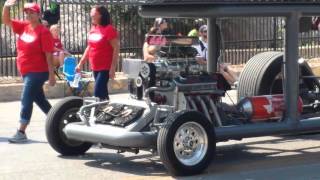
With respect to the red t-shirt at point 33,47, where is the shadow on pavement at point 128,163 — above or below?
below

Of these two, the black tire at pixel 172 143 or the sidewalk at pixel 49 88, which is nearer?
the black tire at pixel 172 143

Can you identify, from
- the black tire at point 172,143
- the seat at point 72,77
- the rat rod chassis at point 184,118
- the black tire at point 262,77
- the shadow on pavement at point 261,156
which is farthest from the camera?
the seat at point 72,77

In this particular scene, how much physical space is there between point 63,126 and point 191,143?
1.83 meters

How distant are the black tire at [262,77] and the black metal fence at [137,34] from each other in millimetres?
5562

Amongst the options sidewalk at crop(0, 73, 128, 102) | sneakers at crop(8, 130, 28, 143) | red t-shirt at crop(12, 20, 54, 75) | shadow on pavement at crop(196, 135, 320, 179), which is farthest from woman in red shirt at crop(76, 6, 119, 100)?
sidewalk at crop(0, 73, 128, 102)

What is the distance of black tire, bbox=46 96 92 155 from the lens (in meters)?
9.19

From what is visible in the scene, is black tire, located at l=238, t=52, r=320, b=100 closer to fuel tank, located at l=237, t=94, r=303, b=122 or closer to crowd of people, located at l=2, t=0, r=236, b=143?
crowd of people, located at l=2, t=0, r=236, b=143

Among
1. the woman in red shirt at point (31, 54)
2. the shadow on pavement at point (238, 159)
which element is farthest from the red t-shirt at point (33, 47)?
the shadow on pavement at point (238, 159)

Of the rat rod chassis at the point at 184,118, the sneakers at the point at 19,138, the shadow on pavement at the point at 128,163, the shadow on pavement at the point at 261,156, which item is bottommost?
the shadow on pavement at the point at 261,156

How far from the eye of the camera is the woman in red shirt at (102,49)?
10109 millimetres

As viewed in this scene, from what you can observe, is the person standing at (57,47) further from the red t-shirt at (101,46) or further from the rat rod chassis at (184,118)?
the rat rod chassis at (184,118)

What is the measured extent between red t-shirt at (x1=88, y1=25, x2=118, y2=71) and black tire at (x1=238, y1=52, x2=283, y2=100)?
192 cm

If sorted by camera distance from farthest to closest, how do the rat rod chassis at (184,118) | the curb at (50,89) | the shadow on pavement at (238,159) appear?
the curb at (50,89) < the shadow on pavement at (238,159) < the rat rod chassis at (184,118)

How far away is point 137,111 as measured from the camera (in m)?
8.50
